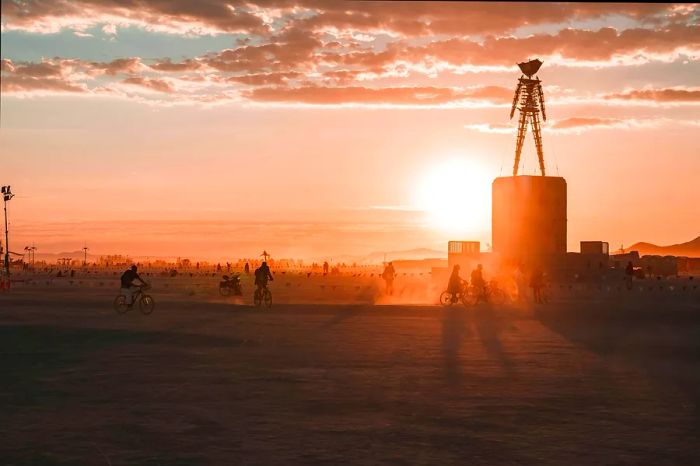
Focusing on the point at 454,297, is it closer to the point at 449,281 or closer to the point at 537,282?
the point at 449,281

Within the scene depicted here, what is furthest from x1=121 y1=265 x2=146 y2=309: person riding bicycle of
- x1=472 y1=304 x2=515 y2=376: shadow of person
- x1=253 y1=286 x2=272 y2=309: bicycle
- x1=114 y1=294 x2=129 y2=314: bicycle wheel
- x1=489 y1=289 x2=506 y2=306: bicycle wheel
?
x1=489 y1=289 x2=506 y2=306: bicycle wheel

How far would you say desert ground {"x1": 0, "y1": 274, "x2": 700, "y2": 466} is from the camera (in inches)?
384

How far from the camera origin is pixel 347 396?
13.4 meters

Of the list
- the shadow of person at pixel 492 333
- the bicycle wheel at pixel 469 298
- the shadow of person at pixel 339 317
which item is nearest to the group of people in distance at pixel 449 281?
the bicycle wheel at pixel 469 298

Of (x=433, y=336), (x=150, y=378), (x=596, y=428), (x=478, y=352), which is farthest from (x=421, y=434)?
(x=433, y=336)

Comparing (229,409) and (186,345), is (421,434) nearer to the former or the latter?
(229,409)

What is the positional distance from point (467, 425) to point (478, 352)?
8.65 metres

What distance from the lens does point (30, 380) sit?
49.9 ft

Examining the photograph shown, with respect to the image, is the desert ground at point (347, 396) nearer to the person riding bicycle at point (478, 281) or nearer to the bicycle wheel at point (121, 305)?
the bicycle wheel at point (121, 305)

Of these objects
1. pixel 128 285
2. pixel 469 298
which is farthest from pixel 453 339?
pixel 469 298

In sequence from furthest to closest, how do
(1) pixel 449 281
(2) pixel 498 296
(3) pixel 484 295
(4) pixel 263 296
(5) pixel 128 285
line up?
(2) pixel 498 296 < (3) pixel 484 295 < (1) pixel 449 281 < (4) pixel 263 296 < (5) pixel 128 285

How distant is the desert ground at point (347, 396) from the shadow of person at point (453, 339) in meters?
0.09

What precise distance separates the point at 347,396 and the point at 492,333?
40.1 ft

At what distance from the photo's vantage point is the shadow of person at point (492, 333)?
17859mm
